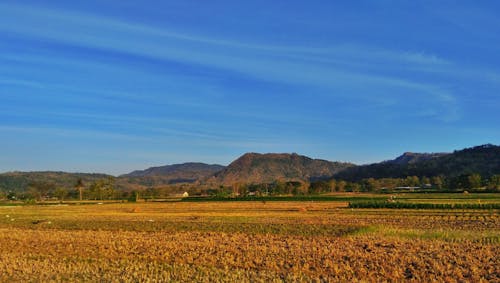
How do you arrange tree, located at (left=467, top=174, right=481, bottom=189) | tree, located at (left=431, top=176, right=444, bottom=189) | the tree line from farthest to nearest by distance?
tree, located at (left=431, top=176, right=444, bottom=189), the tree line, tree, located at (left=467, top=174, right=481, bottom=189)

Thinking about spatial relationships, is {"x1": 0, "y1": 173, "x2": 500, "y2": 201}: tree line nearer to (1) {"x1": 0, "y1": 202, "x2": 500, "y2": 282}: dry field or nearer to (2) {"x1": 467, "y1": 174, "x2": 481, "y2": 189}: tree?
(2) {"x1": 467, "y1": 174, "x2": 481, "y2": 189}: tree

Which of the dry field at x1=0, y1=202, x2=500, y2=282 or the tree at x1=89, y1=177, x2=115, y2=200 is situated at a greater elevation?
the tree at x1=89, y1=177, x2=115, y2=200

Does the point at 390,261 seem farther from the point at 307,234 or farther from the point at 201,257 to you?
the point at 307,234

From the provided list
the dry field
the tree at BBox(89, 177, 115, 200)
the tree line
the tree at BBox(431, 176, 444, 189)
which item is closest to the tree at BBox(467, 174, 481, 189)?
the tree line

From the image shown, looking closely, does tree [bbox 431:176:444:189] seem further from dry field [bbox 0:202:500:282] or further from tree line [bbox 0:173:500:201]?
dry field [bbox 0:202:500:282]

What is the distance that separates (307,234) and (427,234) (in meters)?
6.90

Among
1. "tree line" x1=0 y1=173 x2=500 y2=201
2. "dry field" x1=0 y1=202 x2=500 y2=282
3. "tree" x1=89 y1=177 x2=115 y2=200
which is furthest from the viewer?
"tree" x1=89 y1=177 x2=115 y2=200

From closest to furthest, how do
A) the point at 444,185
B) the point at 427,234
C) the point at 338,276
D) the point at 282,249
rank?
the point at 338,276 < the point at 282,249 < the point at 427,234 < the point at 444,185

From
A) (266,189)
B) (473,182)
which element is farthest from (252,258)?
(266,189)

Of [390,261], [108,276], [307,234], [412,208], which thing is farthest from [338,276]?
[412,208]

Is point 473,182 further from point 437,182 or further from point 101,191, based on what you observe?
point 101,191

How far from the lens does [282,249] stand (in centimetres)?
2144

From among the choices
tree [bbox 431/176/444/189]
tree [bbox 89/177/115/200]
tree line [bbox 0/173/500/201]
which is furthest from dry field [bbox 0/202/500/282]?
tree [bbox 431/176/444/189]

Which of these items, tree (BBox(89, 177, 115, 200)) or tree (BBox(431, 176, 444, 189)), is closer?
tree (BBox(89, 177, 115, 200))
